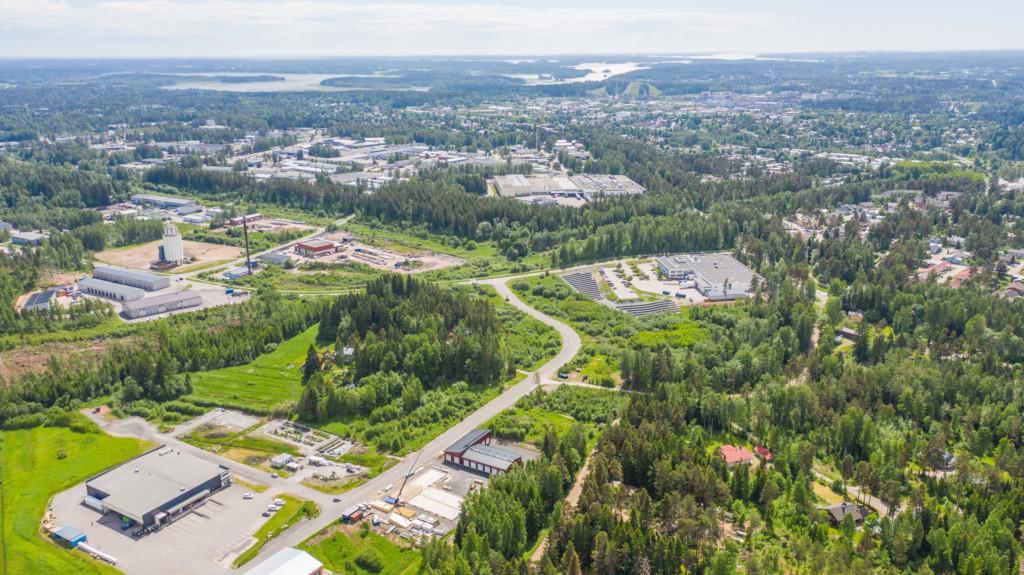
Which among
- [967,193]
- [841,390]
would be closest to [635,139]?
[967,193]

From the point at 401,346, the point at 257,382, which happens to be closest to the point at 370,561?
the point at 401,346

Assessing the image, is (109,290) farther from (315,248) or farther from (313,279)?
(315,248)

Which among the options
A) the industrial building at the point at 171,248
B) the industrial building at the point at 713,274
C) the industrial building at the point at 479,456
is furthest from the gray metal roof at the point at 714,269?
the industrial building at the point at 171,248

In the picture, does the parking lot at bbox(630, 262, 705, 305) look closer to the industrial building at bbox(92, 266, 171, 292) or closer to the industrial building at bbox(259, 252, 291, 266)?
the industrial building at bbox(259, 252, 291, 266)

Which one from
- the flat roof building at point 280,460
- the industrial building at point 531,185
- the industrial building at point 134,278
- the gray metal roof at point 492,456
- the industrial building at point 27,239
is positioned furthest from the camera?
the industrial building at point 531,185

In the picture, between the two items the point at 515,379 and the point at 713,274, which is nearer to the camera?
the point at 515,379

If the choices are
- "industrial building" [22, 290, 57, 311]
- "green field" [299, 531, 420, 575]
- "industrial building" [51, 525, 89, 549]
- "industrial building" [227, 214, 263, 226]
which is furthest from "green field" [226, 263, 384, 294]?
A: "green field" [299, 531, 420, 575]

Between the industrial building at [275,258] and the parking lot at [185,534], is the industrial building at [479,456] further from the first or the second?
the industrial building at [275,258]
